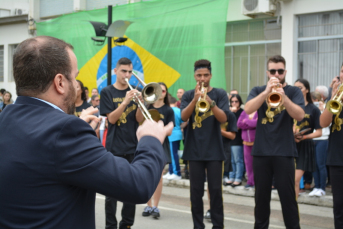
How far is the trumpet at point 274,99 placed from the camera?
5.00 meters

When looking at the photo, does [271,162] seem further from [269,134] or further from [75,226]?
[75,226]

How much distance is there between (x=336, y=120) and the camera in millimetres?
4957

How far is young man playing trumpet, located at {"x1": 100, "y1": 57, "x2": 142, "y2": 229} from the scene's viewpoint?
540 cm

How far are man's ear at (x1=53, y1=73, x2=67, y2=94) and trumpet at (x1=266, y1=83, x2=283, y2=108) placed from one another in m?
3.53

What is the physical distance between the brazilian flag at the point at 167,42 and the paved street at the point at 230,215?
333 cm

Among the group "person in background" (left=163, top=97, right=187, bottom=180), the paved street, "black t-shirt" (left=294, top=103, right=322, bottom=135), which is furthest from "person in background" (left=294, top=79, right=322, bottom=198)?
"person in background" (left=163, top=97, right=187, bottom=180)

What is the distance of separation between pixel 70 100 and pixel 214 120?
374 cm

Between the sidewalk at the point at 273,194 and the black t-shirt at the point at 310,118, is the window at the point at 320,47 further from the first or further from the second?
the black t-shirt at the point at 310,118

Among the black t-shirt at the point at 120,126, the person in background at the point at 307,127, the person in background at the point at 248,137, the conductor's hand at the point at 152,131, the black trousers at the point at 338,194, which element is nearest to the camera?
the conductor's hand at the point at 152,131

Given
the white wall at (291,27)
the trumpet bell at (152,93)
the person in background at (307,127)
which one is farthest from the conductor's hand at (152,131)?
the white wall at (291,27)

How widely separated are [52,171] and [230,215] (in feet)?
18.0

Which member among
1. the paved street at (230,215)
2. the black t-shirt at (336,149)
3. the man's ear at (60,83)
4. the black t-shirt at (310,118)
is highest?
the man's ear at (60,83)

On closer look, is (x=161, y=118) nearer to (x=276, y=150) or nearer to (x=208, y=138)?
(x=208, y=138)

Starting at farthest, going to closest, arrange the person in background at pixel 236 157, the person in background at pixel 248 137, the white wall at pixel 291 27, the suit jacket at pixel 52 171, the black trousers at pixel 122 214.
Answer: the white wall at pixel 291 27 < the person in background at pixel 236 157 < the person in background at pixel 248 137 < the black trousers at pixel 122 214 < the suit jacket at pixel 52 171
